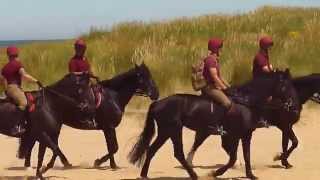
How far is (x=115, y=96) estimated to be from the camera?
12.1 metres

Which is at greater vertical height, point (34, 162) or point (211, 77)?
point (211, 77)

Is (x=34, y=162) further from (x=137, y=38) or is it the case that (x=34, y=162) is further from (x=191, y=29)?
(x=191, y=29)

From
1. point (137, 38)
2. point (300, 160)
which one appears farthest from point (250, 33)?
point (300, 160)

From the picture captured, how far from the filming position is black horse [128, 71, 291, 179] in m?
10.3

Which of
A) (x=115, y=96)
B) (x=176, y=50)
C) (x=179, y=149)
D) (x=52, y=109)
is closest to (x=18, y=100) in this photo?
(x=52, y=109)

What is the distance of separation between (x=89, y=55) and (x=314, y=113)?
25.7 feet

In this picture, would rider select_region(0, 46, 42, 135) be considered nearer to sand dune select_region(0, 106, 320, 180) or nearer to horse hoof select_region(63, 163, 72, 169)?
sand dune select_region(0, 106, 320, 180)

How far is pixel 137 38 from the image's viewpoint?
83.8 ft

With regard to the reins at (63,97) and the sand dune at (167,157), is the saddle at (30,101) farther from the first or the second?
the sand dune at (167,157)

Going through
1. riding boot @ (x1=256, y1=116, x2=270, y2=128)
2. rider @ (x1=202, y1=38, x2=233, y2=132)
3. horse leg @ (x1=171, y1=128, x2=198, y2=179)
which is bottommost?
horse leg @ (x1=171, y1=128, x2=198, y2=179)

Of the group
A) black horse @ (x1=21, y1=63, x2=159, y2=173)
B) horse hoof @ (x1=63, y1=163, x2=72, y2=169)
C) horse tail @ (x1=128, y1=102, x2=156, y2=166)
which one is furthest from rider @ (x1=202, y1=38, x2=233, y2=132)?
horse hoof @ (x1=63, y1=163, x2=72, y2=169)

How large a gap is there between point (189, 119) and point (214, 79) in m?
0.69

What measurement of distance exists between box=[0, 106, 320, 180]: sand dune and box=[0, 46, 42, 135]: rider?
96cm

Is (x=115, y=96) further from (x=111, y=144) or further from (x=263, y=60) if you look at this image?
(x=263, y=60)
